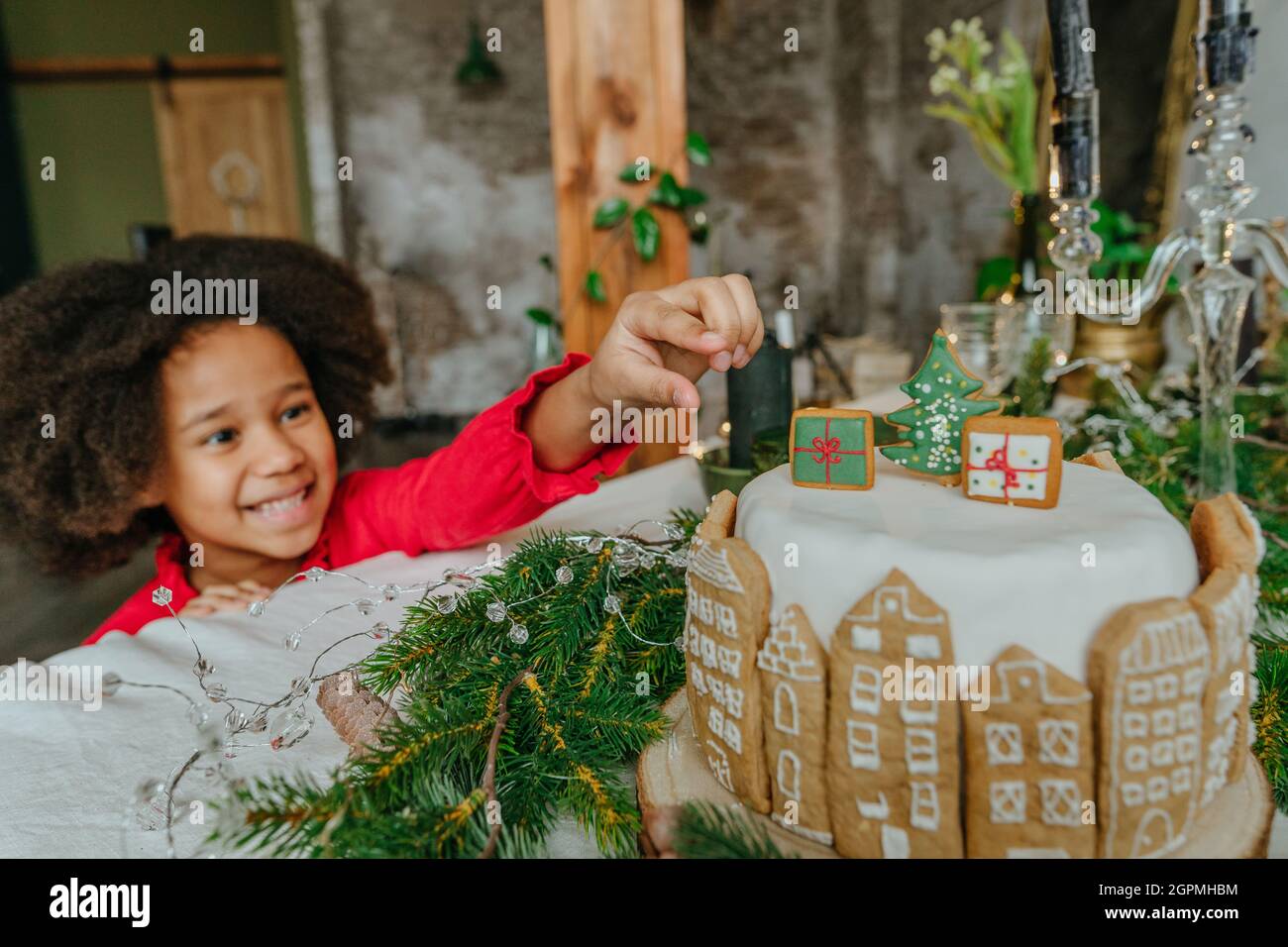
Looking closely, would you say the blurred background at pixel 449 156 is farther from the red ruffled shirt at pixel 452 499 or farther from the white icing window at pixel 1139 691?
the white icing window at pixel 1139 691

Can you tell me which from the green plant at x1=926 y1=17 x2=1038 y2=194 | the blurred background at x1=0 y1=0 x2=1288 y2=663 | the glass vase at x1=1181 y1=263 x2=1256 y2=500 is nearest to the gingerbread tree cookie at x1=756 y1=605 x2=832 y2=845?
the glass vase at x1=1181 y1=263 x2=1256 y2=500

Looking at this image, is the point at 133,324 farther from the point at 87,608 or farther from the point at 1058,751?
the point at 87,608

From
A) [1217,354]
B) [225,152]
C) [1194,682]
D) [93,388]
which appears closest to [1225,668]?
[1194,682]

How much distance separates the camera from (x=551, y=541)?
783 millimetres

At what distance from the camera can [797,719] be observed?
Result: 475mm

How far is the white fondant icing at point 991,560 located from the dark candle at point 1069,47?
419 mm

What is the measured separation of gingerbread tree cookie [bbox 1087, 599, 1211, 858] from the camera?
421mm

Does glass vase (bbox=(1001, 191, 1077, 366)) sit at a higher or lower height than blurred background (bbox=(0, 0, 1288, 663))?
lower

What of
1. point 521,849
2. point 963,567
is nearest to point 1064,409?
point 963,567

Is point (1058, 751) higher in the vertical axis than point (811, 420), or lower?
lower

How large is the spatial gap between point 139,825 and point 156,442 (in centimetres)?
69

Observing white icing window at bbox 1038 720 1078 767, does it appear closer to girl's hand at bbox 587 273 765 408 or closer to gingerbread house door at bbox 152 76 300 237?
girl's hand at bbox 587 273 765 408

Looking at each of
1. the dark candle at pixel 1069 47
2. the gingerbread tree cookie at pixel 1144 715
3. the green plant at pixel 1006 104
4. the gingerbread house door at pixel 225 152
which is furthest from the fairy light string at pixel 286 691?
the gingerbread house door at pixel 225 152

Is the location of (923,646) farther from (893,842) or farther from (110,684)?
(110,684)
